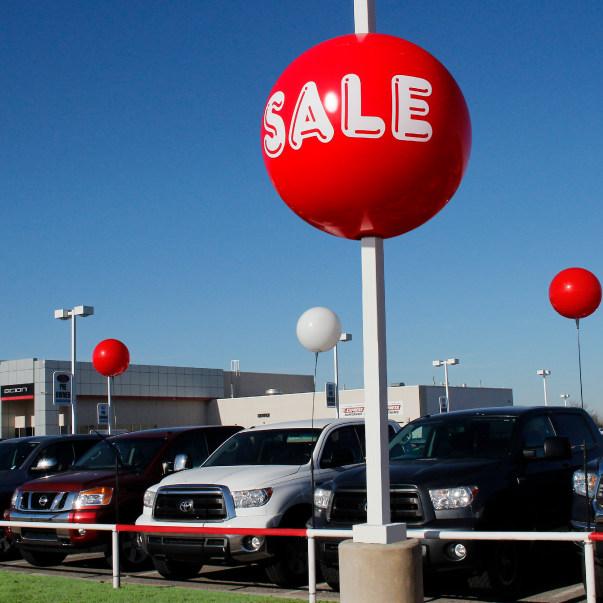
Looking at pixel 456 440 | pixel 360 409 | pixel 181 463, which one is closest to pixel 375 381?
pixel 456 440

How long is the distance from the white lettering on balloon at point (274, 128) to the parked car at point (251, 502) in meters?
4.99

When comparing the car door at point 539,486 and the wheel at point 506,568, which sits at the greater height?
the car door at point 539,486

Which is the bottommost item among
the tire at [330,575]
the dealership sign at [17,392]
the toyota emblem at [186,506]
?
the tire at [330,575]

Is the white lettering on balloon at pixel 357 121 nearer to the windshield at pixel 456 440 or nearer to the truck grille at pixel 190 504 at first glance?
the windshield at pixel 456 440

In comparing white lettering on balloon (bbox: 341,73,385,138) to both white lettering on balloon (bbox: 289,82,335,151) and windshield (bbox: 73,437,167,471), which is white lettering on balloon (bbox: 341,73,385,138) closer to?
white lettering on balloon (bbox: 289,82,335,151)

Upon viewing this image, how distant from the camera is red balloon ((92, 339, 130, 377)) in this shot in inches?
542

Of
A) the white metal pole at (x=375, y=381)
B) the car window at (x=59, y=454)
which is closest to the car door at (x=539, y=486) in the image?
the white metal pole at (x=375, y=381)

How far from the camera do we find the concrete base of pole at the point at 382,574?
4594 millimetres

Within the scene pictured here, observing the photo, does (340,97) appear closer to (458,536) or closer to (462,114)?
(462,114)

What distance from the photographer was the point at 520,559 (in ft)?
25.8

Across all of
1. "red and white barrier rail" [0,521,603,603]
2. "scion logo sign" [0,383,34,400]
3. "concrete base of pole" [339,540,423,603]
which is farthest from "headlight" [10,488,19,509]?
"scion logo sign" [0,383,34,400]

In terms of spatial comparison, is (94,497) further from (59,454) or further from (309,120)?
(309,120)

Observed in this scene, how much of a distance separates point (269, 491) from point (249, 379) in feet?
180

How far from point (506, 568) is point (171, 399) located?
165 feet
